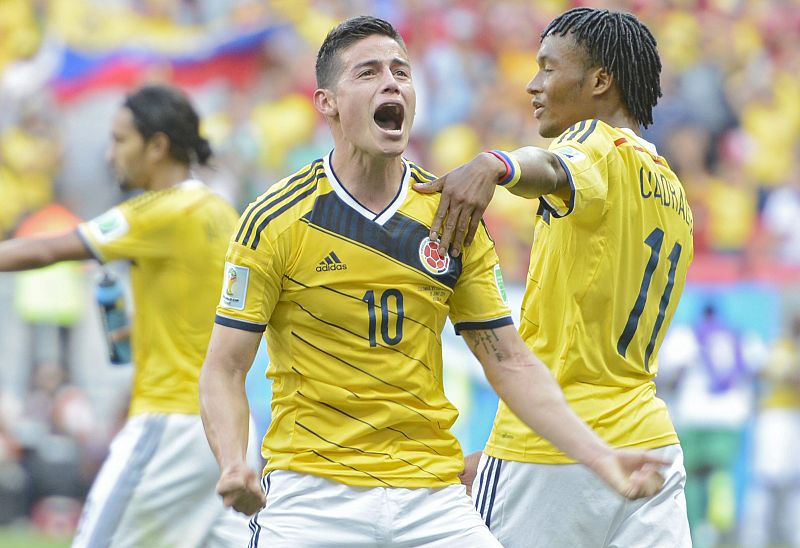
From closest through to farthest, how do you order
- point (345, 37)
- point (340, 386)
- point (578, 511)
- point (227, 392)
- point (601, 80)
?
point (227, 392), point (340, 386), point (345, 37), point (578, 511), point (601, 80)

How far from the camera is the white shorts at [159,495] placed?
19.0ft

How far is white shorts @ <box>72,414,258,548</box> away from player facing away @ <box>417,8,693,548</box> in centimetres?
162

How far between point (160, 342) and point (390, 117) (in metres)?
2.29

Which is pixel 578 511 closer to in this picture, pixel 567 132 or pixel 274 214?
pixel 567 132

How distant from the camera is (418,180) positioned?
14.4ft

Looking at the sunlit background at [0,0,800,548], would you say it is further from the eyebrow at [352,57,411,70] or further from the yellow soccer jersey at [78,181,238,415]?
the eyebrow at [352,57,411,70]

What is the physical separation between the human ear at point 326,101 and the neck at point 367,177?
5.4 inches

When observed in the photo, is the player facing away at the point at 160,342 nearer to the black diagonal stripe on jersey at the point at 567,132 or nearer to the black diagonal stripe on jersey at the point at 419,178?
the black diagonal stripe on jersey at the point at 419,178

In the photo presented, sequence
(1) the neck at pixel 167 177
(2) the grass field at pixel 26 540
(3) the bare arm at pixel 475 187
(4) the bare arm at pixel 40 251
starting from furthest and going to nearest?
(2) the grass field at pixel 26 540 → (1) the neck at pixel 167 177 → (4) the bare arm at pixel 40 251 → (3) the bare arm at pixel 475 187

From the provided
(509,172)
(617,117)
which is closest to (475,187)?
(509,172)

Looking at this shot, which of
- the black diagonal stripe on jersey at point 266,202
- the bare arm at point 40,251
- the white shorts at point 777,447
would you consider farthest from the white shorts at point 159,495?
the white shorts at point 777,447

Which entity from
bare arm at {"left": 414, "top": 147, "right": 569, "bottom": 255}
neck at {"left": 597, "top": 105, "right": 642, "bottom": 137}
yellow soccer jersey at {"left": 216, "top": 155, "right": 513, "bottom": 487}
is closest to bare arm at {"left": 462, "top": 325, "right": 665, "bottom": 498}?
yellow soccer jersey at {"left": 216, "top": 155, "right": 513, "bottom": 487}

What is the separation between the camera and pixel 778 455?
1164cm

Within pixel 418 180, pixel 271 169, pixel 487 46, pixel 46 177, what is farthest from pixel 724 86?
pixel 418 180
